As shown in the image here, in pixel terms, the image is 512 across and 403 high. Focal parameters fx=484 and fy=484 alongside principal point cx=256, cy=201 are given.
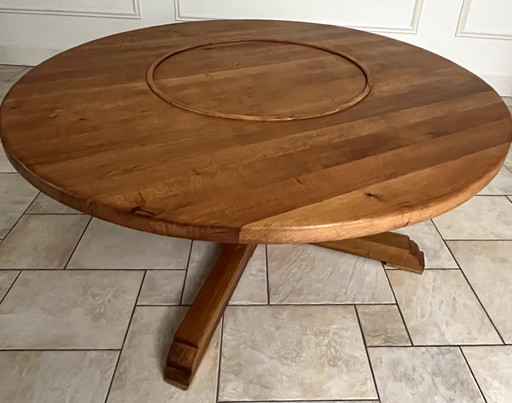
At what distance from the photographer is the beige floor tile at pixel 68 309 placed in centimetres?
110

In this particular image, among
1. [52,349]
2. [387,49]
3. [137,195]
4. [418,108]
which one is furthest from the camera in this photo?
[387,49]

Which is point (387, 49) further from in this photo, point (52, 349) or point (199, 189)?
point (52, 349)

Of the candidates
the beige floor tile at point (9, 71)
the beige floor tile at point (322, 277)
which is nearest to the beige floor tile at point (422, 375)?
the beige floor tile at point (322, 277)

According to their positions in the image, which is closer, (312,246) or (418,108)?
(418,108)

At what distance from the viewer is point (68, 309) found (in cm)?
118

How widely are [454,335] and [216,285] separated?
0.58 m

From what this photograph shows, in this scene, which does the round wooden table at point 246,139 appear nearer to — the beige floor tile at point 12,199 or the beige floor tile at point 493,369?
the beige floor tile at point 493,369

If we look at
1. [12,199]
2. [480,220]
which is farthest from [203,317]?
[480,220]

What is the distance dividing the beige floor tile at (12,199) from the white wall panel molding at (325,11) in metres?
1.21

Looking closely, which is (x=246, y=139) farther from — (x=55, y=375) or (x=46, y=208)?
(x=46, y=208)

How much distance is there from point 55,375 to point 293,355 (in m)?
0.51

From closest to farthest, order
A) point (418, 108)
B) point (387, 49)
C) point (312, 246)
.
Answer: point (418, 108)
point (387, 49)
point (312, 246)

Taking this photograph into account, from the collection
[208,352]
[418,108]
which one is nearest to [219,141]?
[418,108]

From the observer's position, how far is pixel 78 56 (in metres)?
1.16
